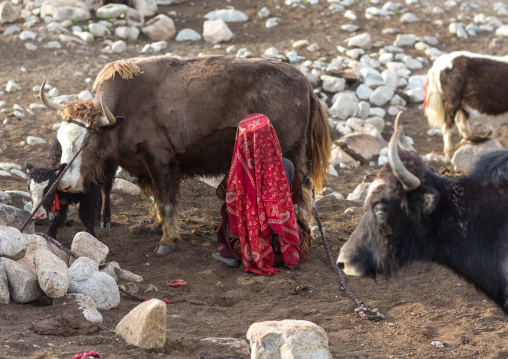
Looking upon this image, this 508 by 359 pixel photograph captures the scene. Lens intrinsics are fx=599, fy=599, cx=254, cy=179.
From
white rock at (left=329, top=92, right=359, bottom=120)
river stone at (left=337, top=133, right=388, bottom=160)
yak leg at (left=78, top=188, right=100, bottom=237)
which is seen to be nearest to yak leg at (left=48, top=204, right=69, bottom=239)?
yak leg at (left=78, top=188, right=100, bottom=237)

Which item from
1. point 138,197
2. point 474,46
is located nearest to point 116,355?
point 138,197

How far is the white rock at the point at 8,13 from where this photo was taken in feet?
35.4

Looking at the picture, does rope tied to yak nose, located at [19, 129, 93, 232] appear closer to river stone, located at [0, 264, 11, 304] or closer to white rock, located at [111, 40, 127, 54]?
river stone, located at [0, 264, 11, 304]

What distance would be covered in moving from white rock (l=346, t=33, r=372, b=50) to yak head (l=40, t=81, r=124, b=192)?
6920mm

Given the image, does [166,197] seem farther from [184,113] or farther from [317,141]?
[317,141]

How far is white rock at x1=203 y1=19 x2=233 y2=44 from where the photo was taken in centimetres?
1092

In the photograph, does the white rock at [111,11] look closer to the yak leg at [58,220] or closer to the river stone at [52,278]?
the yak leg at [58,220]

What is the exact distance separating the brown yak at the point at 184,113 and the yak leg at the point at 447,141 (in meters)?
3.95

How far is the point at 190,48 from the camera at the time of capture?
34.7 feet

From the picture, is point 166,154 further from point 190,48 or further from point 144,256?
point 190,48

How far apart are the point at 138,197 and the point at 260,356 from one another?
3.81 m

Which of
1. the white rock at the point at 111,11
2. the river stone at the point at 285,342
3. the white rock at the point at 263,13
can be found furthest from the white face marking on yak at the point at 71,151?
the white rock at the point at 263,13

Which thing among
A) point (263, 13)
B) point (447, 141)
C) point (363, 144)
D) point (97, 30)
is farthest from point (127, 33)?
point (447, 141)

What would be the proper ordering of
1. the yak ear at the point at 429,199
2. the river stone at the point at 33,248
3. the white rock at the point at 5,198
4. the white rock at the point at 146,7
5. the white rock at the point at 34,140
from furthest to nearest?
the white rock at the point at 146,7, the white rock at the point at 34,140, the white rock at the point at 5,198, the river stone at the point at 33,248, the yak ear at the point at 429,199
